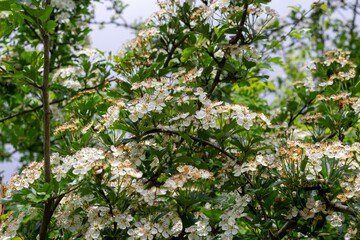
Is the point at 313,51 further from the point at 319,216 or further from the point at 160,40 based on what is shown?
the point at 319,216

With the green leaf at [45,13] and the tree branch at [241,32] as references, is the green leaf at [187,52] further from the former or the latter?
the green leaf at [45,13]

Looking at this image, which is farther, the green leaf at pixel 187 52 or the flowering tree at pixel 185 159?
the green leaf at pixel 187 52

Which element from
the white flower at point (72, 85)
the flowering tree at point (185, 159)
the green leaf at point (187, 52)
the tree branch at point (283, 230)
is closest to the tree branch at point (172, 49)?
the flowering tree at point (185, 159)

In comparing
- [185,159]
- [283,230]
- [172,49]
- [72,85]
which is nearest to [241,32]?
[172,49]

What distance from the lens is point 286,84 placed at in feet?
22.2

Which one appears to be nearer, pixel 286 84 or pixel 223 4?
pixel 223 4

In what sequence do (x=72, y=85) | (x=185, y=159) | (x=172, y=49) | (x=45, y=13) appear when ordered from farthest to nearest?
(x=72, y=85) → (x=172, y=49) → (x=185, y=159) → (x=45, y=13)

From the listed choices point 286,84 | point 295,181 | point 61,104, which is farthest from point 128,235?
point 286,84

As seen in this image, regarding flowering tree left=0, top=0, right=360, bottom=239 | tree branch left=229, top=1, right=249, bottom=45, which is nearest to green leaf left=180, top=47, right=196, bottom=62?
flowering tree left=0, top=0, right=360, bottom=239

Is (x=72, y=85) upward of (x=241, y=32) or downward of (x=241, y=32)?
upward

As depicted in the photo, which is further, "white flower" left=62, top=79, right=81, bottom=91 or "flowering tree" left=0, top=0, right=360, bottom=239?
"white flower" left=62, top=79, right=81, bottom=91

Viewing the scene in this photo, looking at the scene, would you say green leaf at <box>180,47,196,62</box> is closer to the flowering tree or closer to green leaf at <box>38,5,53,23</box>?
the flowering tree

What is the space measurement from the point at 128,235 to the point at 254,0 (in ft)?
3.38

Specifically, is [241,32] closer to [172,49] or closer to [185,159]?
[172,49]
